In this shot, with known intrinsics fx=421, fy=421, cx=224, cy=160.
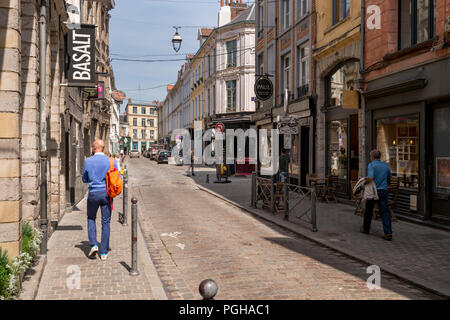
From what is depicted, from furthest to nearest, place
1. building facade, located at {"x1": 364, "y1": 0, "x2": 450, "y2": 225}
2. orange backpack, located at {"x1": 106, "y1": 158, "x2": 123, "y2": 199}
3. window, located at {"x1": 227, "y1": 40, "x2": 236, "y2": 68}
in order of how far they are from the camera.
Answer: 1. window, located at {"x1": 227, "y1": 40, "x2": 236, "y2": 68}
2. building facade, located at {"x1": 364, "y1": 0, "x2": 450, "y2": 225}
3. orange backpack, located at {"x1": 106, "y1": 158, "x2": 123, "y2": 199}

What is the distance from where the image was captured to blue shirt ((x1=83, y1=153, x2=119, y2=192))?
675 centimetres

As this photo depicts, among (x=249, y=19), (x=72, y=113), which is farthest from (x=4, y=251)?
(x=249, y=19)

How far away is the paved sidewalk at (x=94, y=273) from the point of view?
5.02 meters

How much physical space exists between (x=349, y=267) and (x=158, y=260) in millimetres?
3038

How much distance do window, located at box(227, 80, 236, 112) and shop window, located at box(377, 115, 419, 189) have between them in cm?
2327

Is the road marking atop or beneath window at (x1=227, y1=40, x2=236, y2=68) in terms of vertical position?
beneath

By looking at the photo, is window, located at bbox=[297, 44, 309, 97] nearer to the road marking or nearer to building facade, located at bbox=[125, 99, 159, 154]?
the road marking

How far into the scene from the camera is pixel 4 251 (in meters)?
4.74

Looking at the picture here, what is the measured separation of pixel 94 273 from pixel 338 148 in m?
10.7

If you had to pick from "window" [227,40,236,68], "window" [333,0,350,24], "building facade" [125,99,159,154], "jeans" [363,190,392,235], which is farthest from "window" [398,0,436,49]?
"building facade" [125,99,159,154]

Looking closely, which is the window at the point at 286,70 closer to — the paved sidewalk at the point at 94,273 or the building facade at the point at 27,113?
the building facade at the point at 27,113

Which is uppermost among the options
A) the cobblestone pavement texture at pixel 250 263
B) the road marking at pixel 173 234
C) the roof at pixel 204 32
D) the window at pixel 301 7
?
the roof at pixel 204 32

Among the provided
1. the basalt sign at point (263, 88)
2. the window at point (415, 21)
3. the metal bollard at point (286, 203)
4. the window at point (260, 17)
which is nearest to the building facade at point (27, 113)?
the metal bollard at point (286, 203)

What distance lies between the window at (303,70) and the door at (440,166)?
8.05 meters
